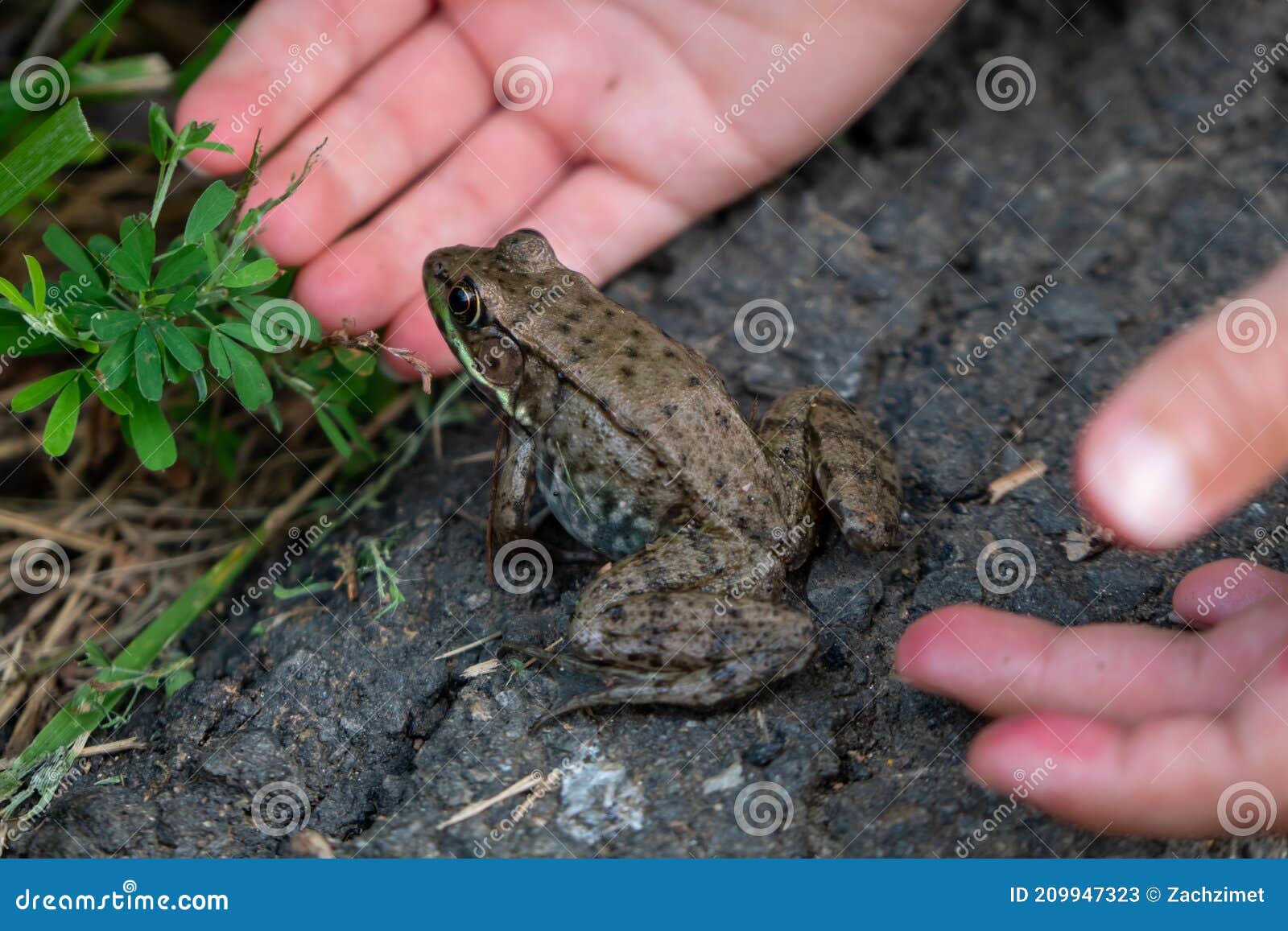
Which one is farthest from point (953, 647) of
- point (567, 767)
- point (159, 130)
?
point (159, 130)

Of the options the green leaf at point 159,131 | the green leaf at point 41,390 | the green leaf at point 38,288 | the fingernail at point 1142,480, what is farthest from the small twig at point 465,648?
the fingernail at point 1142,480

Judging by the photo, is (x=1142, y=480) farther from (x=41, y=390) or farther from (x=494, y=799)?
(x=41, y=390)

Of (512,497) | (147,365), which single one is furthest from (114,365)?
(512,497)

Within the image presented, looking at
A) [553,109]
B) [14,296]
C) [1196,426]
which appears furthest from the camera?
[553,109]

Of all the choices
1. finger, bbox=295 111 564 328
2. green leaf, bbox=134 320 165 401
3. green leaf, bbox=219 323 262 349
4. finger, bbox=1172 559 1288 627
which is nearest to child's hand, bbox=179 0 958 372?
finger, bbox=295 111 564 328

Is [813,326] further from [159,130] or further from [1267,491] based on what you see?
[159,130]
